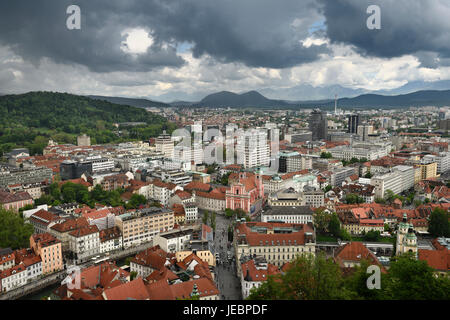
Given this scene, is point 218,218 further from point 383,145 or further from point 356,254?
point 383,145

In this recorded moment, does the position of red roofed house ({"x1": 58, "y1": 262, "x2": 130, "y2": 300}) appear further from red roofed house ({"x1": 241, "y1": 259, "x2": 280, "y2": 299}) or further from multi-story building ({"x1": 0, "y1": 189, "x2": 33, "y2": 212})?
multi-story building ({"x1": 0, "y1": 189, "x2": 33, "y2": 212})

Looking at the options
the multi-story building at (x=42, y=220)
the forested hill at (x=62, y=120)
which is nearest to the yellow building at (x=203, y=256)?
the multi-story building at (x=42, y=220)

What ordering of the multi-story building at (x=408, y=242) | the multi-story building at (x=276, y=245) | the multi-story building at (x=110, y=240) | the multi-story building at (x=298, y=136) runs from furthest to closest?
the multi-story building at (x=298, y=136)
the multi-story building at (x=110, y=240)
the multi-story building at (x=276, y=245)
the multi-story building at (x=408, y=242)

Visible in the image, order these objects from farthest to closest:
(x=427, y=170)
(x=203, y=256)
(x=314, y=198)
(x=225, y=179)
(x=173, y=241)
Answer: (x=427, y=170)
(x=225, y=179)
(x=314, y=198)
(x=173, y=241)
(x=203, y=256)

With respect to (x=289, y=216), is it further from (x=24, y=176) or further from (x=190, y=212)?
(x=24, y=176)

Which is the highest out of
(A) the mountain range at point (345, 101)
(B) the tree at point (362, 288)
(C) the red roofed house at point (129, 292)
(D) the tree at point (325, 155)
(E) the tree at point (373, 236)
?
(A) the mountain range at point (345, 101)

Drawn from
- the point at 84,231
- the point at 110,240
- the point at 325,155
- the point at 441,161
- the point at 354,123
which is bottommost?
the point at 110,240

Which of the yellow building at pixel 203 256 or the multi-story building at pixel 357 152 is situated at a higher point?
the multi-story building at pixel 357 152

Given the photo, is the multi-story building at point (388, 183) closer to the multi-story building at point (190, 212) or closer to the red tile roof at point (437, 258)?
the red tile roof at point (437, 258)

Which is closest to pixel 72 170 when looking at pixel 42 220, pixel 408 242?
pixel 42 220
